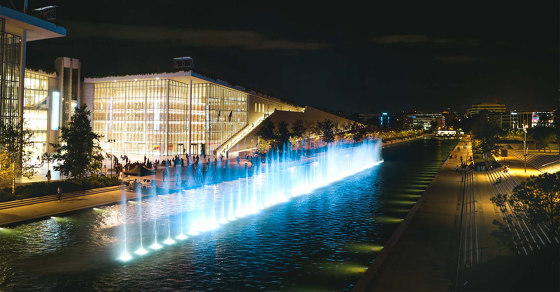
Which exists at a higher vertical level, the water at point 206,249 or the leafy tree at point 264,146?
the leafy tree at point 264,146

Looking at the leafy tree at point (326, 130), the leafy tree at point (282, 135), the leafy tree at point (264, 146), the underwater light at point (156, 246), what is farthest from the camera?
the leafy tree at point (326, 130)

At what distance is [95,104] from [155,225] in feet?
167

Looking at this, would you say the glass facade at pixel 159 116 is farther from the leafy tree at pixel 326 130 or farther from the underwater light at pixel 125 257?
the underwater light at pixel 125 257

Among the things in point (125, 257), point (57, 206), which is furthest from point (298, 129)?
point (125, 257)

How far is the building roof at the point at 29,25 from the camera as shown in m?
32.8

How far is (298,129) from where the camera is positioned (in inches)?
3110

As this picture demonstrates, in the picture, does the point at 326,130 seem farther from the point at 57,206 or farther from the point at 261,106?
the point at 57,206

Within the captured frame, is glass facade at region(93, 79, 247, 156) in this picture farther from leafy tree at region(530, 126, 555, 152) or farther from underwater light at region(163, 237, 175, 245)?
leafy tree at region(530, 126, 555, 152)

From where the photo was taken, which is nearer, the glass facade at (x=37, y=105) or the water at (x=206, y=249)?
the water at (x=206, y=249)

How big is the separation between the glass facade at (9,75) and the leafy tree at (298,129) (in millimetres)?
48003

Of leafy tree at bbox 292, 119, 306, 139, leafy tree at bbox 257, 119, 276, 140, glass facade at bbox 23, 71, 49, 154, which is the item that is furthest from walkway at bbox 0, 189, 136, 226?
leafy tree at bbox 292, 119, 306, 139

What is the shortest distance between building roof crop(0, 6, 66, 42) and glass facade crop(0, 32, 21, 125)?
0.84m

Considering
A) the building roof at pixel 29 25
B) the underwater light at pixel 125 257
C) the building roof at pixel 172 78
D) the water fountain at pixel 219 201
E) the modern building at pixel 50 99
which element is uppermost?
the building roof at pixel 29 25

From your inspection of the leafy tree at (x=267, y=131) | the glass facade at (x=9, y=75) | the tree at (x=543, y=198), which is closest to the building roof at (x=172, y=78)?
the leafy tree at (x=267, y=131)
